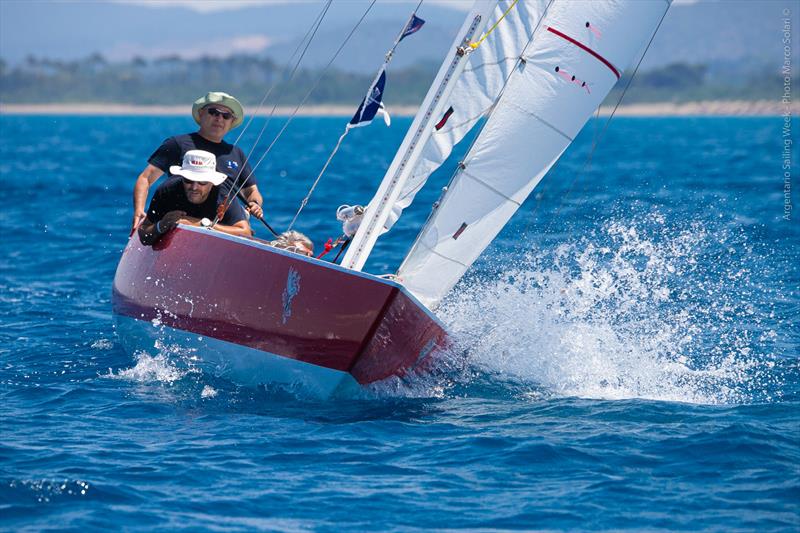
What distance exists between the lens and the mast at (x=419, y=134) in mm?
7668

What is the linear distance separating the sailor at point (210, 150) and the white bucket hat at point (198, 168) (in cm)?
67

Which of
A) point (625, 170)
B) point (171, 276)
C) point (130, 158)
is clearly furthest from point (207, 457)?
point (130, 158)

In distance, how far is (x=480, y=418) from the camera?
738 centimetres

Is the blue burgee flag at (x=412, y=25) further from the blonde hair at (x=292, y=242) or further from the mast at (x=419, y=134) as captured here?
the blonde hair at (x=292, y=242)

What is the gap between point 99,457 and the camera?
6.47m

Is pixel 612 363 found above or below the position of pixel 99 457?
above

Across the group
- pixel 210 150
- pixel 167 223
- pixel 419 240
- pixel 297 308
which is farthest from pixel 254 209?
pixel 297 308

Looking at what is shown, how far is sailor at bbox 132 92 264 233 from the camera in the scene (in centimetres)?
909

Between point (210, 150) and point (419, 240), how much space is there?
2.10 metres

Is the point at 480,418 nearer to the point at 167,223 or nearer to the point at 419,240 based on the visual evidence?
the point at 419,240

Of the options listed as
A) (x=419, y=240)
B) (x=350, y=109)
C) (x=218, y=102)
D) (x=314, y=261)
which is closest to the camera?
(x=314, y=261)

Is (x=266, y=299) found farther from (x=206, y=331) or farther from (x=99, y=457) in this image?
(x=99, y=457)

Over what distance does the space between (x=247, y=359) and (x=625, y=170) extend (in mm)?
23215

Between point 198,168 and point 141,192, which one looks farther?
point 141,192
